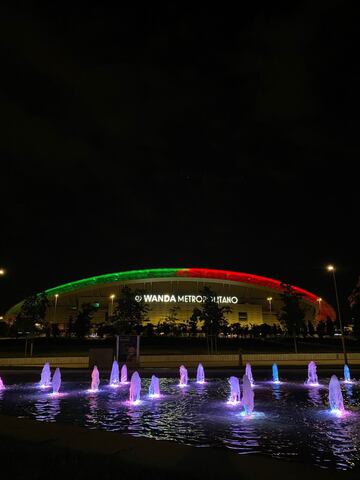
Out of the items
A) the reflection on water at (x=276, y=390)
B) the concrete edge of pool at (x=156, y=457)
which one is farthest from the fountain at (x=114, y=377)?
the concrete edge of pool at (x=156, y=457)

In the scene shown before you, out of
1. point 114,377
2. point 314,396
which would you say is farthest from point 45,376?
point 314,396

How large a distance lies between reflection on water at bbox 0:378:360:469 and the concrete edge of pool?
1.49 m

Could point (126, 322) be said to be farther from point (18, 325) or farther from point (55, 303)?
point (55, 303)

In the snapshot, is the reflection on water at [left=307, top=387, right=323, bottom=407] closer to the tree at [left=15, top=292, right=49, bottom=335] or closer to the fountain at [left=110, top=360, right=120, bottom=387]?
the fountain at [left=110, top=360, right=120, bottom=387]

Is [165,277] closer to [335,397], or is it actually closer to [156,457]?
[335,397]

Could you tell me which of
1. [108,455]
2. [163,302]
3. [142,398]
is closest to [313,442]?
[108,455]

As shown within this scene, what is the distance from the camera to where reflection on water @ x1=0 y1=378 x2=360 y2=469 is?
817 cm

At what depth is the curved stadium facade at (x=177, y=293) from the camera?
85.1m

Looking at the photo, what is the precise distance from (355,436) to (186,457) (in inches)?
184

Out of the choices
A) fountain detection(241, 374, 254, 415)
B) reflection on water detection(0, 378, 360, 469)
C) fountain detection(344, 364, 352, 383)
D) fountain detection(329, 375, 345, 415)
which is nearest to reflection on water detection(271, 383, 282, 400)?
reflection on water detection(0, 378, 360, 469)

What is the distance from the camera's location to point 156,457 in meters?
6.39

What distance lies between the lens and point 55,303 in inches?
3430

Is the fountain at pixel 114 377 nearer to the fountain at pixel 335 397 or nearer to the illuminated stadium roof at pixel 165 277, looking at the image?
the fountain at pixel 335 397

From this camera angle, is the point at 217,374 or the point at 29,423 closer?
the point at 29,423
